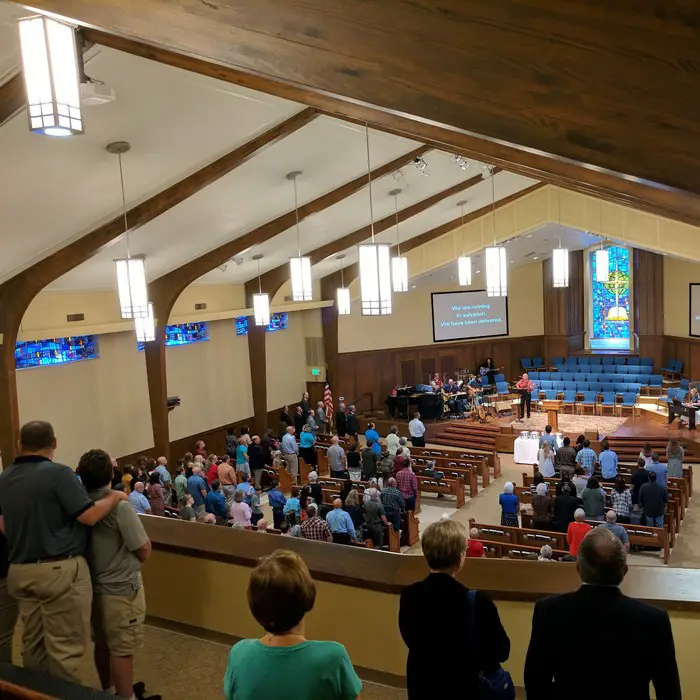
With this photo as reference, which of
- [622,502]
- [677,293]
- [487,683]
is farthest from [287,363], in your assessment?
[487,683]

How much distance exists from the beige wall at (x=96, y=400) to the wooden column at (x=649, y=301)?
47.4ft

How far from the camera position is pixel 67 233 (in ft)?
29.1

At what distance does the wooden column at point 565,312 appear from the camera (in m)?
22.0

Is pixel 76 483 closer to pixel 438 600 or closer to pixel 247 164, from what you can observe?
pixel 438 600

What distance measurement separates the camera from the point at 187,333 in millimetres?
15305

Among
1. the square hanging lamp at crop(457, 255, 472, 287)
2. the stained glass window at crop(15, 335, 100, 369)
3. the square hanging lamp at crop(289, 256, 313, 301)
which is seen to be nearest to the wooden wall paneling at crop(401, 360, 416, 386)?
the square hanging lamp at crop(457, 255, 472, 287)

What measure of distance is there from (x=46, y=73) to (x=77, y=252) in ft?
19.4

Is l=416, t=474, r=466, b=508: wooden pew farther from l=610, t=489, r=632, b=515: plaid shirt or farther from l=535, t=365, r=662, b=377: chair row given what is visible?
l=535, t=365, r=662, b=377: chair row

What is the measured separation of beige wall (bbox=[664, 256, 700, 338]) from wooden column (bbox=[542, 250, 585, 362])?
257cm

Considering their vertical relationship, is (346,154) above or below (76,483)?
above

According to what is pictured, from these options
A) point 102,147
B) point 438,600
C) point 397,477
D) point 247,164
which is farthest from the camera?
point 397,477

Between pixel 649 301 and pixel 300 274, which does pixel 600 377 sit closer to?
pixel 649 301

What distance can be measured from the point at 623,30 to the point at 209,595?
3.33 m

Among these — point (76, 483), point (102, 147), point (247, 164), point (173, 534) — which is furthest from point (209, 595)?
point (247, 164)
